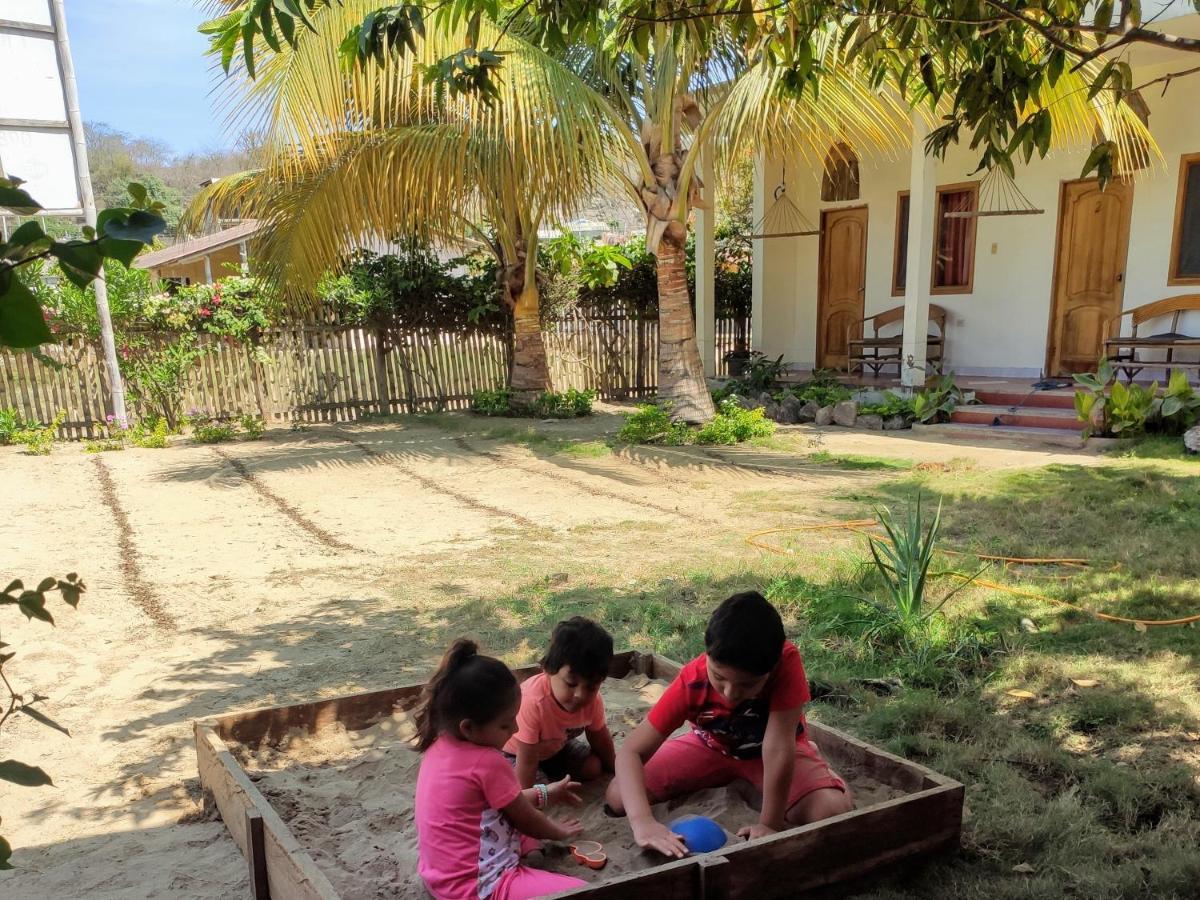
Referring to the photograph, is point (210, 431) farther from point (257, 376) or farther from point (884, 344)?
point (884, 344)

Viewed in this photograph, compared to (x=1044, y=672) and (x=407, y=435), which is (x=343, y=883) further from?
(x=407, y=435)

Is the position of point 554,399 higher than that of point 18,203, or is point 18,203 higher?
point 18,203

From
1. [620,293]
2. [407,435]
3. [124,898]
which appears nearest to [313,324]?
[407,435]

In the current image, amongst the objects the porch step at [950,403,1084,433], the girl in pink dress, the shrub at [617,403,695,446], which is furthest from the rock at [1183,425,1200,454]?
the girl in pink dress

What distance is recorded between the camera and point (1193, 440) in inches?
315

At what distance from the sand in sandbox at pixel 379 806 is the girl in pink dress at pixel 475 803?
215mm

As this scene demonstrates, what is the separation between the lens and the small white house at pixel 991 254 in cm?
1022

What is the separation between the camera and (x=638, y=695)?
3.73 m

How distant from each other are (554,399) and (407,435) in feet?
8.00

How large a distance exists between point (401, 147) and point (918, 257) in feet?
21.2

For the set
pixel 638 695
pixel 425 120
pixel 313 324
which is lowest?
pixel 638 695

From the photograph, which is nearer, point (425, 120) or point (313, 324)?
point (425, 120)

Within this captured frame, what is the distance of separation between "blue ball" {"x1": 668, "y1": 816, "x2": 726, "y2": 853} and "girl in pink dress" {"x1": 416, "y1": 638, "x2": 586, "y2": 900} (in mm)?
412

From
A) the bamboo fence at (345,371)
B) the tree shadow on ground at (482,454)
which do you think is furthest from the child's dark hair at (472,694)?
the bamboo fence at (345,371)
